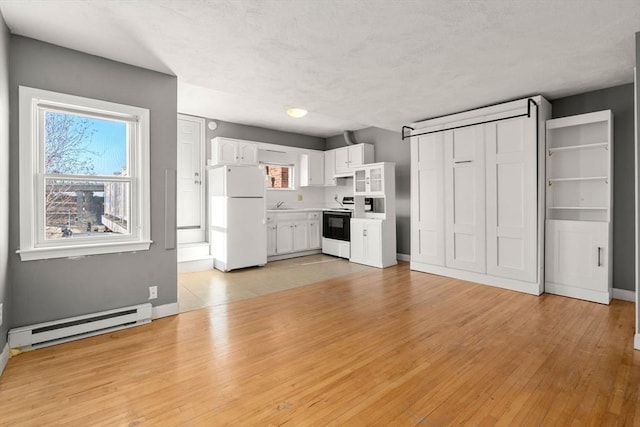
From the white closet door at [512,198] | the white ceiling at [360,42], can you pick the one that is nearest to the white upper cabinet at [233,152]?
the white ceiling at [360,42]

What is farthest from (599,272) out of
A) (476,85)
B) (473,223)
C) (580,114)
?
(476,85)

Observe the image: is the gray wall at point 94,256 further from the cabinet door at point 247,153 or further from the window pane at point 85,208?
the cabinet door at point 247,153

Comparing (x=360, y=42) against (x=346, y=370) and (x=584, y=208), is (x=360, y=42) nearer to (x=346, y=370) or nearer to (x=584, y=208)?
(x=346, y=370)

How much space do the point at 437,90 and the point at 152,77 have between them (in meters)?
3.11

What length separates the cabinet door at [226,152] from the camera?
5789mm

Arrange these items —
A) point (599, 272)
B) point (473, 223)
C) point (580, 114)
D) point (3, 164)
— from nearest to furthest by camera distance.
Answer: point (3, 164), point (599, 272), point (580, 114), point (473, 223)

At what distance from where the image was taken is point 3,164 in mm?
2316

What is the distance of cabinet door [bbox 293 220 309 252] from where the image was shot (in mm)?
6547

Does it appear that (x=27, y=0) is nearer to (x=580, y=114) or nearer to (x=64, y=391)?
(x=64, y=391)

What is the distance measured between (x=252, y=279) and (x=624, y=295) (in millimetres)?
4696

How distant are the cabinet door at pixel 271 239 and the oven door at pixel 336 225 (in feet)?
3.73

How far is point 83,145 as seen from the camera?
2912 mm

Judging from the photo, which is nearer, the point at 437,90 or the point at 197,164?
the point at 437,90

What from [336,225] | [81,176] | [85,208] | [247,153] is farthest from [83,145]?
[336,225]
